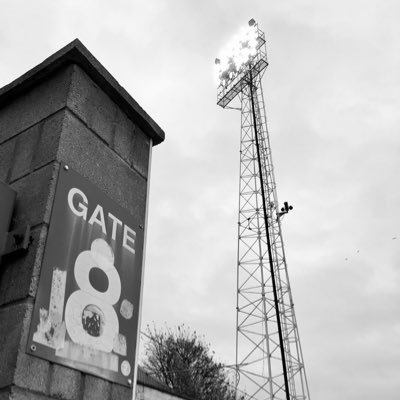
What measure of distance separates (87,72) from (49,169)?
2.34 feet

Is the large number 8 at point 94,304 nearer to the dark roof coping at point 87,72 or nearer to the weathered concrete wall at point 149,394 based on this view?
the dark roof coping at point 87,72

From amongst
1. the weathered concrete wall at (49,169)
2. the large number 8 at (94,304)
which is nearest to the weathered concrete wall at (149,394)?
the weathered concrete wall at (49,169)

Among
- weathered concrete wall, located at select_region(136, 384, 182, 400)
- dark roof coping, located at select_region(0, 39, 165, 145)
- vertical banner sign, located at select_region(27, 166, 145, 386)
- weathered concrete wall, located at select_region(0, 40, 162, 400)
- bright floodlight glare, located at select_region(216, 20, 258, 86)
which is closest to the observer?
weathered concrete wall, located at select_region(0, 40, 162, 400)

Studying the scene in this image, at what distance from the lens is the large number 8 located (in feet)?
6.76

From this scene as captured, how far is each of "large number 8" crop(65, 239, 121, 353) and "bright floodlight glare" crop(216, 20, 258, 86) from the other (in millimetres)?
20885

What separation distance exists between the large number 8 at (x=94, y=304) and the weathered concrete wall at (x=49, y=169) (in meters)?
0.16

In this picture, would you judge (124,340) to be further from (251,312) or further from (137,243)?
(251,312)

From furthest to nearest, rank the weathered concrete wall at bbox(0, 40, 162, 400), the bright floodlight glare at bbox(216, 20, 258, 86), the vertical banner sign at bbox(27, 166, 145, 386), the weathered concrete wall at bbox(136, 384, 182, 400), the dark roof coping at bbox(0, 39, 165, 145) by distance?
1. the bright floodlight glare at bbox(216, 20, 258, 86)
2. the weathered concrete wall at bbox(136, 384, 182, 400)
3. the dark roof coping at bbox(0, 39, 165, 145)
4. the vertical banner sign at bbox(27, 166, 145, 386)
5. the weathered concrete wall at bbox(0, 40, 162, 400)

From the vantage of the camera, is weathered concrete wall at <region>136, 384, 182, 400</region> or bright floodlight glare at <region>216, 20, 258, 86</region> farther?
bright floodlight glare at <region>216, 20, 258, 86</region>

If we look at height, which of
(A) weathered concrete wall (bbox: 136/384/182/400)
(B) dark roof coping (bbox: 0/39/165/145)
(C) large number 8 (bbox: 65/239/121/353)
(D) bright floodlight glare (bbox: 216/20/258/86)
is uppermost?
(D) bright floodlight glare (bbox: 216/20/258/86)

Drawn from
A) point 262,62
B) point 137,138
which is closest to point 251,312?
point 262,62

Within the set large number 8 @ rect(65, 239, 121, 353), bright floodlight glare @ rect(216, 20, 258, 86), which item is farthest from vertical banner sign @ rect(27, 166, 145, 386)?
bright floodlight glare @ rect(216, 20, 258, 86)

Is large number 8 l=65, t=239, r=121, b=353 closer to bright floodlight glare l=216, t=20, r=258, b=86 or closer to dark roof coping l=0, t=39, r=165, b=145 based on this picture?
dark roof coping l=0, t=39, r=165, b=145

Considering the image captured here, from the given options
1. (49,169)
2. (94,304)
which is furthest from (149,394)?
(49,169)
